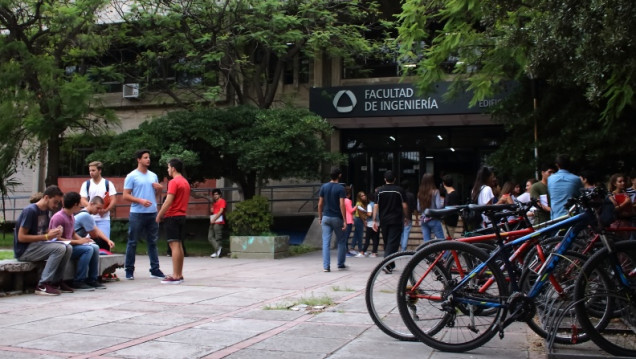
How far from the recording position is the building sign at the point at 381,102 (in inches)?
758

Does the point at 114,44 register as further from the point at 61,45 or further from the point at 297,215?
the point at 297,215

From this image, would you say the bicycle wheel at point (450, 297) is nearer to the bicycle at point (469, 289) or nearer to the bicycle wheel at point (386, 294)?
the bicycle at point (469, 289)

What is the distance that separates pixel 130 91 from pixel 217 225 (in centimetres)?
955

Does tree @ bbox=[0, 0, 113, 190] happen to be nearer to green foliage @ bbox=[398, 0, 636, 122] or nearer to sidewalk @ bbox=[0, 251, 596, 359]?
sidewalk @ bbox=[0, 251, 596, 359]

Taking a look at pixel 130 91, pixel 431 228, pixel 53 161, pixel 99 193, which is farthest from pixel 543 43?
pixel 130 91

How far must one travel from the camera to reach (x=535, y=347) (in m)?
5.09

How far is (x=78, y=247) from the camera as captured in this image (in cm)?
845

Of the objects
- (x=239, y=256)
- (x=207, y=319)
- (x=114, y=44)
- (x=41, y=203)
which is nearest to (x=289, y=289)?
(x=207, y=319)

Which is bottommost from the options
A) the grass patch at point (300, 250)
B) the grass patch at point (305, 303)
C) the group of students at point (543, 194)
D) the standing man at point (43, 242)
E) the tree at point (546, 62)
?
the grass patch at point (300, 250)

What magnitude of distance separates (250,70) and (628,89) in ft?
42.6

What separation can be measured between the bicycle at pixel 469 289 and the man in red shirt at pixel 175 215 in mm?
5138

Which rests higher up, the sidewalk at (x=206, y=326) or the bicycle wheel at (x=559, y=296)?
the bicycle wheel at (x=559, y=296)

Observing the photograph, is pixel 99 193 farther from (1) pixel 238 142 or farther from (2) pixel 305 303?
(1) pixel 238 142

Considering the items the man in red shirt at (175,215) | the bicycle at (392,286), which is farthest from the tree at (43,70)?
the bicycle at (392,286)
